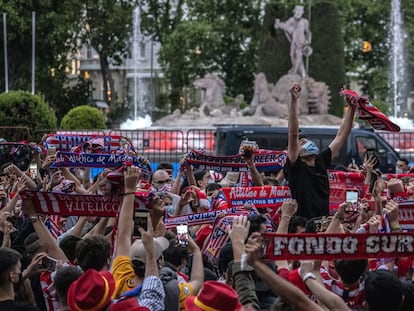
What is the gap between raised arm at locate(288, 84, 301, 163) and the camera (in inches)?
332

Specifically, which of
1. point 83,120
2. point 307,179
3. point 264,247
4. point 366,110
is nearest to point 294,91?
point 307,179

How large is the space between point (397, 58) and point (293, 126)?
48423 mm

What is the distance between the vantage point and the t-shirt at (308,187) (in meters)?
8.64

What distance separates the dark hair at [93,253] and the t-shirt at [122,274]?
0.12m

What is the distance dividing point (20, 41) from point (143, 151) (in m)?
28.3

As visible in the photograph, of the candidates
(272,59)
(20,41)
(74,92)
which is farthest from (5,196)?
(74,92)

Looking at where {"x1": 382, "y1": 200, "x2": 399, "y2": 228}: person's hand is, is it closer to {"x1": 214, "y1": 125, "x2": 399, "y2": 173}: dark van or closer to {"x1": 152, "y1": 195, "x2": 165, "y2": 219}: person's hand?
{"x1": 152, "y1": 195, "x2": 165, "y2": 219}: person's hand

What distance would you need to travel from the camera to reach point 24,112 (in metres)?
27.0

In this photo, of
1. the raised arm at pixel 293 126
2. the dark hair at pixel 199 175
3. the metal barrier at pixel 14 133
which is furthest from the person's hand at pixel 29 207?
the metal barrier at pixel 14 133

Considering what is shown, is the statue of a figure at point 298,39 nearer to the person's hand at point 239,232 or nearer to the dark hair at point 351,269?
the dark hair at point 351,269

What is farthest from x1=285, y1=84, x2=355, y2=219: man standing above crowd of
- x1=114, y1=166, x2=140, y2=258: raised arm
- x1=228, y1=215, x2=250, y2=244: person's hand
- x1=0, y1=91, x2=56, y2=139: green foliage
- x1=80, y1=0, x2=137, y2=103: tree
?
x1=80, y1=0, x2=137, y2=103: tree

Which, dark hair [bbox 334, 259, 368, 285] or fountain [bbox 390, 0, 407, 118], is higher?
fountain [bbox 390, 0, 407, 118]

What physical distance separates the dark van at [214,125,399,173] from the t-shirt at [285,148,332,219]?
1293 cm

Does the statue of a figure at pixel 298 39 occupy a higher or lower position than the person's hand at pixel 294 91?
higher
